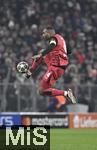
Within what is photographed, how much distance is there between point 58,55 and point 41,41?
1308 centimetres

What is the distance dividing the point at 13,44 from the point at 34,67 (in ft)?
39.2

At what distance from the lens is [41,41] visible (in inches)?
1230

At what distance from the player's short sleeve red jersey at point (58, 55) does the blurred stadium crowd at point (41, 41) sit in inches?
299

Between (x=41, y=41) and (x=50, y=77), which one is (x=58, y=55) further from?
(x=41, y=41)

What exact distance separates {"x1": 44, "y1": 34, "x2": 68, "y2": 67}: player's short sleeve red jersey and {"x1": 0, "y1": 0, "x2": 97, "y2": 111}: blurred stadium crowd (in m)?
7.60

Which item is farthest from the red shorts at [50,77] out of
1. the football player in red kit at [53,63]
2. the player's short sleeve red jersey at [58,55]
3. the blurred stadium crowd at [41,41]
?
the blurred stadium crowd at [41,41]

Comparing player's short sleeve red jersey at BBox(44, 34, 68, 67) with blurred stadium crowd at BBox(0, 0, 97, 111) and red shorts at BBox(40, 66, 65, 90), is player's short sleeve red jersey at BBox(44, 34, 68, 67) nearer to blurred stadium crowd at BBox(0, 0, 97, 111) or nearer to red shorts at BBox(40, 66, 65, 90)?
red shorts at BBox(40, 66, 65, 90)

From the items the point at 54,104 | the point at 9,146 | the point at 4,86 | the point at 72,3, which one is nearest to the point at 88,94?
the point at 54,104

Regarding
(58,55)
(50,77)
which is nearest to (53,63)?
(58,55)

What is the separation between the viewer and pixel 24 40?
30859 millimetres

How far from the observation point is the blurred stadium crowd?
26141 millimetres

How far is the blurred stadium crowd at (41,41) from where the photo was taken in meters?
→ 26.1

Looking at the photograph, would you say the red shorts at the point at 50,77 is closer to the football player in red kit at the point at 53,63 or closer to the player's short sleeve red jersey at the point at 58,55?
the football player in red kit at the point at 53,63

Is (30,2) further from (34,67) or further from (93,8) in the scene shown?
(34,67)
